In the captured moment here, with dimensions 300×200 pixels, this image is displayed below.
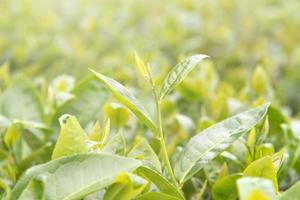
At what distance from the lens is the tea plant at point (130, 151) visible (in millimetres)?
1274

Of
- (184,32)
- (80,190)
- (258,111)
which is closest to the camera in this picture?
(80,190)

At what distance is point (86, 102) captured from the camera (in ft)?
6.63

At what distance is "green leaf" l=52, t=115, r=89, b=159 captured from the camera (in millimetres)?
1391

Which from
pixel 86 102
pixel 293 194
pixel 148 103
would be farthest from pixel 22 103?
pixel 293 194

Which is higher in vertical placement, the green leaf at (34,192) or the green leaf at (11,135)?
the green leaf at (34,192)

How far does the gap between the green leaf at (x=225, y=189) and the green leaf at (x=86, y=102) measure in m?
0.61

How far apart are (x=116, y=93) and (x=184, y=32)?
8.84 feet

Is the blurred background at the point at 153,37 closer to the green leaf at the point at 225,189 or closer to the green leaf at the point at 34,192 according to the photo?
the green leaf at the point at 225,189

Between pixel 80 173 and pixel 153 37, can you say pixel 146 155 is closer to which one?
pixel 80 173

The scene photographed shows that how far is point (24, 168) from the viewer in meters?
1.84

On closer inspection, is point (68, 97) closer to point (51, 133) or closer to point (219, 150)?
point (51, 133)

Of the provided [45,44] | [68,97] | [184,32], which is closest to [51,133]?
[68,97]

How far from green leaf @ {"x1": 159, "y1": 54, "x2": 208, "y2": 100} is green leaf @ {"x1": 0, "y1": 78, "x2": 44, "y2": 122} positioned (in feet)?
2.37

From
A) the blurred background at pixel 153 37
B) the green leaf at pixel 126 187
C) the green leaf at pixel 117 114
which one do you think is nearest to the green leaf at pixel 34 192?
the green leaf at pixel 126 187
